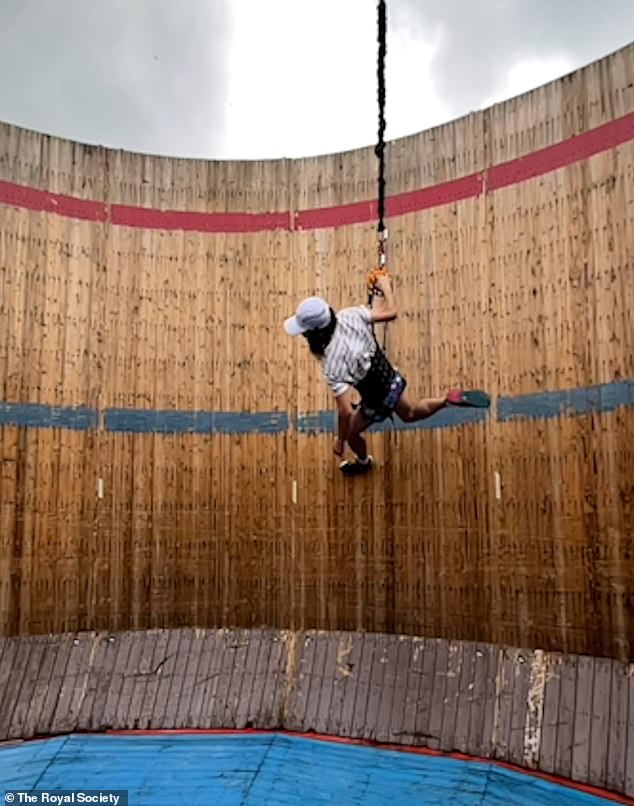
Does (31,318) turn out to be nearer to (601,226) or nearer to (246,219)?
(246,219)

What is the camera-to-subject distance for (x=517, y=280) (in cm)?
630

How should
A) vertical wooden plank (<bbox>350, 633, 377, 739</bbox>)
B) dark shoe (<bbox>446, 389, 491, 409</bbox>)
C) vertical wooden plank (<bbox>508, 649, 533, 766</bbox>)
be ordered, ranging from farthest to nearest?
vertical wooden plank (<bbox>350, 633, 377, 739</bbox>) < vertical wooden plank (<bbox>508, 649, 533, 766</bbox>) < dark shoe (<bbox>446, 389, 491, 409</bbox>)

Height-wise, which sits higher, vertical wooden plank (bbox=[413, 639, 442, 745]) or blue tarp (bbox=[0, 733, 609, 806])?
vertical wooden plank (bbox=[413, 639, 442, 745])

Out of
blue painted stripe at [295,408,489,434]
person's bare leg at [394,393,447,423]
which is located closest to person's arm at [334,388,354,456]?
person's bare leg at [394,393,447,423]

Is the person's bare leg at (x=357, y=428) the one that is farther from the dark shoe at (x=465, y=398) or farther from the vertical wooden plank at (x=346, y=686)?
the vertical wooden plank at (x=346, y=686)

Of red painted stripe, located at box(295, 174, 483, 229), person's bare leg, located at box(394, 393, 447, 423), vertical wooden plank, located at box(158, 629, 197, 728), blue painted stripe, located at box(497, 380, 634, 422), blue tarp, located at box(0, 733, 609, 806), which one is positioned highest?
red painted stripe, located at box(295, 174, 483, 229)

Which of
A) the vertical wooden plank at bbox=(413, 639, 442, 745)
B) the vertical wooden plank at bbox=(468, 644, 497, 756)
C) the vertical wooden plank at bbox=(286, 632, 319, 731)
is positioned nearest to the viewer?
the vertical wooden plank at bbox=(468, 644, 497, 756)

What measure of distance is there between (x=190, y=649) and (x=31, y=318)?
359cm

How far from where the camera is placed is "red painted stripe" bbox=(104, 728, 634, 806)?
4863mm

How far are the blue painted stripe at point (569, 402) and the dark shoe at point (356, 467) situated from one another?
134cm

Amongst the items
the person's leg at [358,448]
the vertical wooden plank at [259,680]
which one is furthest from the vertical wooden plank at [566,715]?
the vertical wooden plank at [259,680]

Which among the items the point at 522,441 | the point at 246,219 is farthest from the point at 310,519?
the point at 246,219

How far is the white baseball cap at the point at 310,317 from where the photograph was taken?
463 cm

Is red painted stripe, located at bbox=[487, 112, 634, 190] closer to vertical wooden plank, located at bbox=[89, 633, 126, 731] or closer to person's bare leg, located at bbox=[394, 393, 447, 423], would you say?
person's bare leg, located at bbox=[394, 393, 447, 423]
